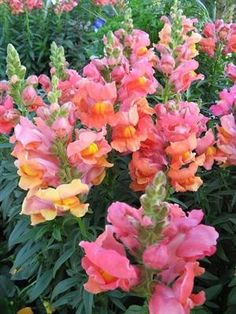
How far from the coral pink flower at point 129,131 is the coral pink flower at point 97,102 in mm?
37

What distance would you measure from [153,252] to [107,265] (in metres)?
0.10

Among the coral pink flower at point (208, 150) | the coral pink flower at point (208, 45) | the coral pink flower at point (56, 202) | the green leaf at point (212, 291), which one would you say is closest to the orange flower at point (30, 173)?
the coral pink flower at point (56, 202)

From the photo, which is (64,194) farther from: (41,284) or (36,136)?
(41,284)

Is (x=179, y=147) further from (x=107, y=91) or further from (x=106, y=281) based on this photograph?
(x=106, y=281)

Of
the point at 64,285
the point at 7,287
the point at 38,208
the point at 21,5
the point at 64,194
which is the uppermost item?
the point at 64,194

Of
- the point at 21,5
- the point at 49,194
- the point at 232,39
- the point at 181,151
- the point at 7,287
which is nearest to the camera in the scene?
the point at 49,194

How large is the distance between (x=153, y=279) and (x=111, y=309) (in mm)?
677

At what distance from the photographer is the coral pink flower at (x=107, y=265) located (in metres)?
1.12

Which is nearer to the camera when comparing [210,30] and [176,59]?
[176,59]

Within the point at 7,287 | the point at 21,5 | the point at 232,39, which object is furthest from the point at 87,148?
the point at 21,5

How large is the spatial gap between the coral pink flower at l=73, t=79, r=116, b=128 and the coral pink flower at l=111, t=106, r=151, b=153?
0.12ft

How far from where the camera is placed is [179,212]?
4.05 ft

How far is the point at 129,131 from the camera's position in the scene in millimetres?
1653

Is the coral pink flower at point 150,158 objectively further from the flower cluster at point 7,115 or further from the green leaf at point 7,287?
the green leaf at point 7,287
